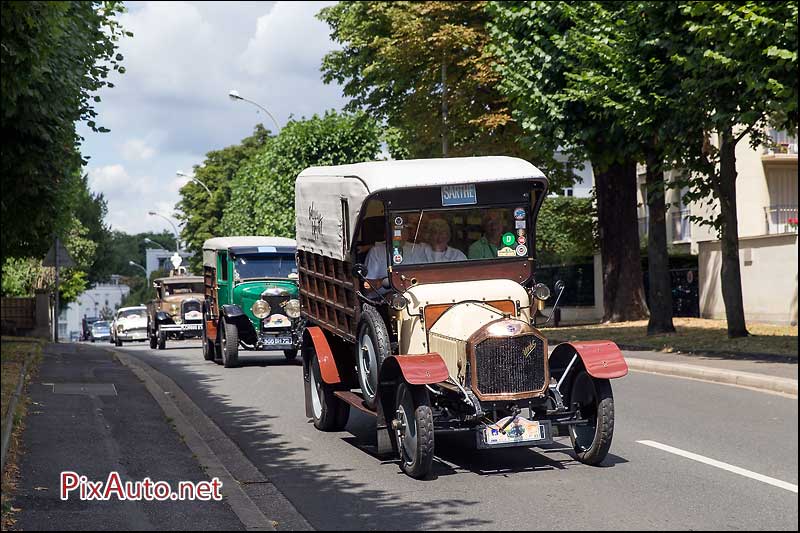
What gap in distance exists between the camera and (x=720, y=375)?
55.9 feet

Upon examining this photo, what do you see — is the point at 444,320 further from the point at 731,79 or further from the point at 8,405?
the point at 731,79

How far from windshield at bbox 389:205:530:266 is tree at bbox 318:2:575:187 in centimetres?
1969

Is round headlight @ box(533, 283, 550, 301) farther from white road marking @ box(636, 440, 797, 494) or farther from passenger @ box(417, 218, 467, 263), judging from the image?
white road marking @ box(636, 440, 797, 494)

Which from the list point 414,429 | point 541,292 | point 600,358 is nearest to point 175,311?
point 541,292

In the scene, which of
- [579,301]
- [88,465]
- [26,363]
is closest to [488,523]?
[88,465]

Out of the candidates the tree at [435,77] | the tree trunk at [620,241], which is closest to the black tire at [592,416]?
the tree at [435,77]

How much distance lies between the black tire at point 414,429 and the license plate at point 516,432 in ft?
1.65

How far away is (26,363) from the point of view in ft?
65.5

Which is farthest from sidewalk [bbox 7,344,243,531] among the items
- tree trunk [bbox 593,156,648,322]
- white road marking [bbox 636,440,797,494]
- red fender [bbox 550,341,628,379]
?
tree trunk [bbox 593,156,648,322]

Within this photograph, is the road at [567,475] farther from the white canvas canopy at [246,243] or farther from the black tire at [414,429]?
the white canvas canopy at [246,243]

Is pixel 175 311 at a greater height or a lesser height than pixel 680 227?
lesser

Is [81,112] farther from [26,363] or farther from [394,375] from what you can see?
[394,375]

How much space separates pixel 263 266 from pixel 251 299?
948 mm

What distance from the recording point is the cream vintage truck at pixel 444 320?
30.7 feet
